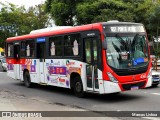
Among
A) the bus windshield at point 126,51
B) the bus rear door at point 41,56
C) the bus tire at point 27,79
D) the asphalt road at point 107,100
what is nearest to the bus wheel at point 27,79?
the bus tire at point 27,79

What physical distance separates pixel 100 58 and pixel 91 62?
67cm

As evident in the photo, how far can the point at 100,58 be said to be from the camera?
12133mm

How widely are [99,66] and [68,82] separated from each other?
2.53 m

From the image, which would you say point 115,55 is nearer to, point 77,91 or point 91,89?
point 91,89

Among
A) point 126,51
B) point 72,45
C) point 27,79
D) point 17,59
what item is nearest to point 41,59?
point 27,79

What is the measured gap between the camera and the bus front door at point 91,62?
41.0 ft

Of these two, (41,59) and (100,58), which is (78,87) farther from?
(41,59)

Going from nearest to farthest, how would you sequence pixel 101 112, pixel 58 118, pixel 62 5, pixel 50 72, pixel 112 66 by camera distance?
pixel 58 118 < pixel 101 112 < pixel 112 66 < pixel 50 72 < pixel 62 5

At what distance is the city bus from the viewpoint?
1205 centimetres

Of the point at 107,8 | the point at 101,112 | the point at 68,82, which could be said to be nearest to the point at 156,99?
the point at 101,112

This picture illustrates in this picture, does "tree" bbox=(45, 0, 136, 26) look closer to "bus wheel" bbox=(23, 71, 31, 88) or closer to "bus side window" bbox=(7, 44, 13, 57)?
"bus side window" bbox=(7, 44, 13, 57)

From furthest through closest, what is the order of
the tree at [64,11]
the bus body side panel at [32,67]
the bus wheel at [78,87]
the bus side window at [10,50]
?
the tree at [64,11] < the bus side window at [10,50] < the bus body side panel at [32,67] < the bus wheel at [78,87]

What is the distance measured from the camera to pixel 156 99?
12.4 meters

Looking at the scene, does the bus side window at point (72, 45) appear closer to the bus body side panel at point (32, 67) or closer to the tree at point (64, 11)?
the bus body side panel at point (32, 67)
